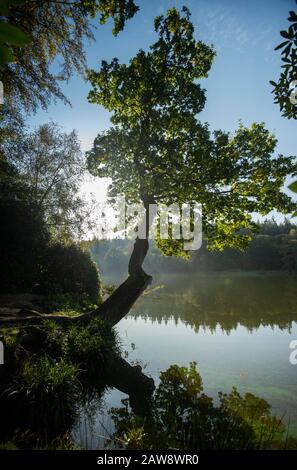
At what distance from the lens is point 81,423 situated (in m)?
5.95

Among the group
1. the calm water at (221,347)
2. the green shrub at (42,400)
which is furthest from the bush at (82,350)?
the green shrub at (42,400)

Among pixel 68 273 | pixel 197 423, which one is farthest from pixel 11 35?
pixel 68 273

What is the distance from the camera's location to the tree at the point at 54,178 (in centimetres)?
1972

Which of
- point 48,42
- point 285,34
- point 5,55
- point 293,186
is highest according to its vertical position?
point 48,42

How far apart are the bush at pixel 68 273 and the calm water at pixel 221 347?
3.71m

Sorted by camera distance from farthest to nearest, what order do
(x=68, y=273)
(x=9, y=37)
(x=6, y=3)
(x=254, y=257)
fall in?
1. (x=254, y=257)
2. (x=68, y=273)
3. (x=6, y=3)
4. (x=9, y=37)

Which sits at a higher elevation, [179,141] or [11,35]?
[179,141]

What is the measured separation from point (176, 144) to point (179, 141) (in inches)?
8.4

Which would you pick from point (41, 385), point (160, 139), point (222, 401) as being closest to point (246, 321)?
point (222, 401)

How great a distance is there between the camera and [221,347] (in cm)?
1152

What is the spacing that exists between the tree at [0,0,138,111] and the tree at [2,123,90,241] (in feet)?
39.2

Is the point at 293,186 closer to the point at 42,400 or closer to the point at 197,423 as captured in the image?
the point at 197,423

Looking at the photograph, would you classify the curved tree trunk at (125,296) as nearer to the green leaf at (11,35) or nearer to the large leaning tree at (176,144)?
the large leaning tree at (176,144)
